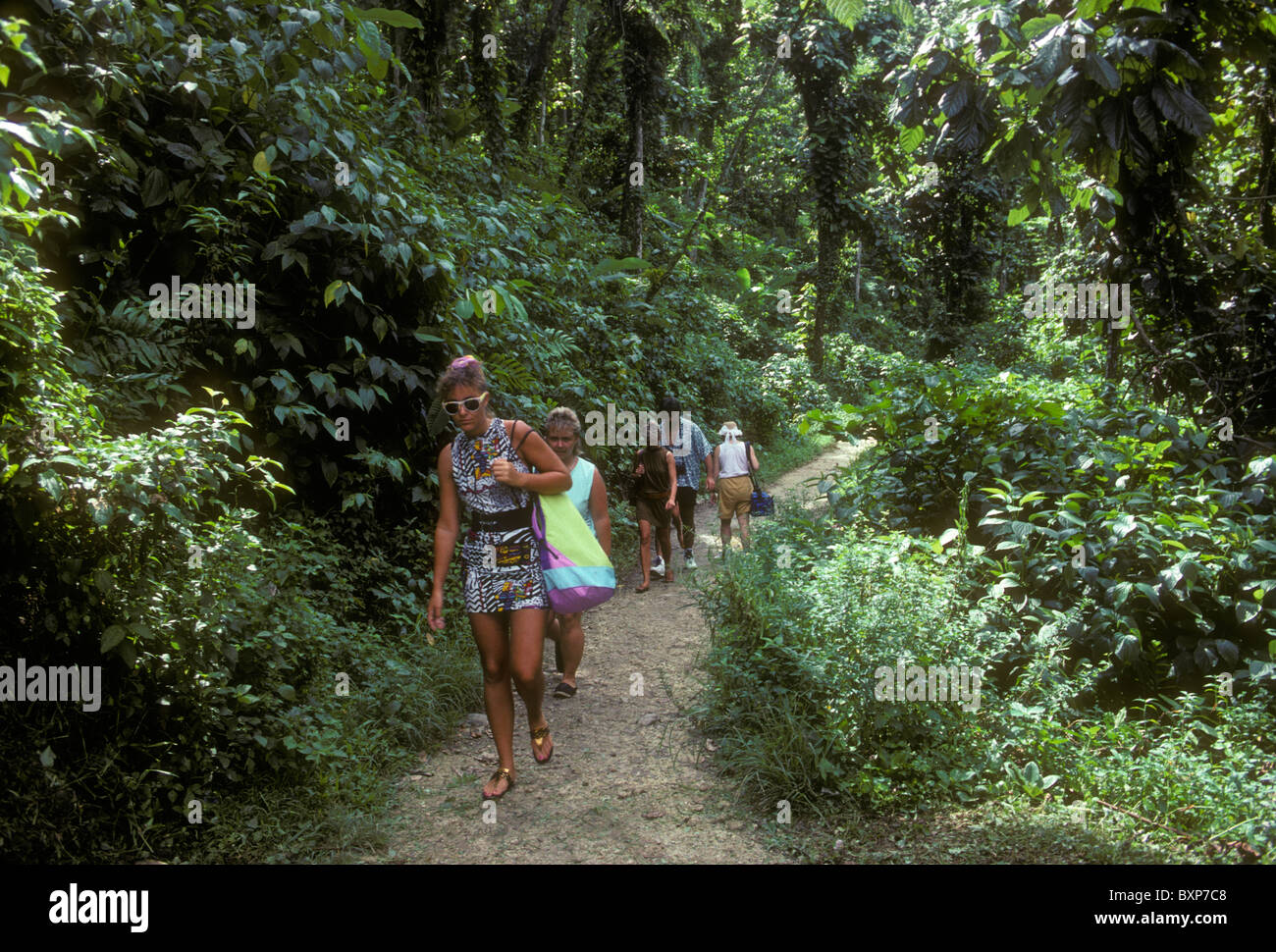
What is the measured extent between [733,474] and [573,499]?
3730mm

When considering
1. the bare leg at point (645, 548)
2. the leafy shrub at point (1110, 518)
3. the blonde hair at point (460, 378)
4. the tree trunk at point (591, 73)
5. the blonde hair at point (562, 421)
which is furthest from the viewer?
the tree trunk at point (591, 73)

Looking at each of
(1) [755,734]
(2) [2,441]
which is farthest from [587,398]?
(2) [2,441]

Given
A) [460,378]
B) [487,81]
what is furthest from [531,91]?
[460,378]

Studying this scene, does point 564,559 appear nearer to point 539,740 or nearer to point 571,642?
point 539,740

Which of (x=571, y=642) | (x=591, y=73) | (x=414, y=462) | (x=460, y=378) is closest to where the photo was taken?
(x=460, y=378)

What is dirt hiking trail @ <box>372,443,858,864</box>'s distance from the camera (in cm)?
391

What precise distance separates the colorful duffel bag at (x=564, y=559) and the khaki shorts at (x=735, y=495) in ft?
15.7

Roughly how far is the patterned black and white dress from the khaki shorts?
4.95m

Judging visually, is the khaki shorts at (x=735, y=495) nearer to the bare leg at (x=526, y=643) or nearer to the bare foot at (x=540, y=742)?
the bare foot at (x=540, y=742)

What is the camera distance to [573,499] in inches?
218

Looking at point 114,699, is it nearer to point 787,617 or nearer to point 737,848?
point 737,848

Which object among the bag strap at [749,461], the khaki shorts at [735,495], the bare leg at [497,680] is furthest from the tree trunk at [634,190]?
the bare leg at [497,680]

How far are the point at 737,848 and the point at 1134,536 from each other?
3.12m

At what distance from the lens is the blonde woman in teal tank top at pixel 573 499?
517cm
